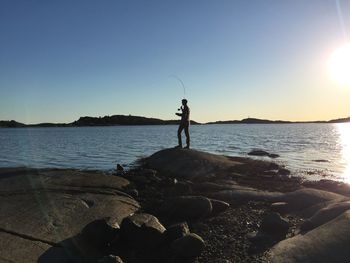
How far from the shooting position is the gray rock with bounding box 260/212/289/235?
31.3ft

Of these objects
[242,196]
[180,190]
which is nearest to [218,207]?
[242,196]

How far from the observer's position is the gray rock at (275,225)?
31.3 ft

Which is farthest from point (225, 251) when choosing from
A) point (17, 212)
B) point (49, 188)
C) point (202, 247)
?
point (49, 188)

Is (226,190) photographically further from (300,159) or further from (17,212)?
(300,159)

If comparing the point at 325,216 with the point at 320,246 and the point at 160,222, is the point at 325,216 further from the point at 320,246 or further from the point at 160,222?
the point at 160,222

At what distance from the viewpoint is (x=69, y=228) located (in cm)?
926

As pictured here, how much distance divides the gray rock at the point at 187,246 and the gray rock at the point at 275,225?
1928 millimetres

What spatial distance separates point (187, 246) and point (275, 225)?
2466mm

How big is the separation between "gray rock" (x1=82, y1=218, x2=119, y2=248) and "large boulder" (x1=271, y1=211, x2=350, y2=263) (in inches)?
128

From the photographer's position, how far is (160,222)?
34.1ft

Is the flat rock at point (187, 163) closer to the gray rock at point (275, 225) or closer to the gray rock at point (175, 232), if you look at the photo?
the gray rock at point (275, 225)

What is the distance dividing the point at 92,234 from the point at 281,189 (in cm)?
870

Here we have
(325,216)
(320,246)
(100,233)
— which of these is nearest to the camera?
(320,246)

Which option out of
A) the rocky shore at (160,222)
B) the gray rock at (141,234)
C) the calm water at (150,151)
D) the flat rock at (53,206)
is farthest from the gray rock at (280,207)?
the calm water at (150,151)
